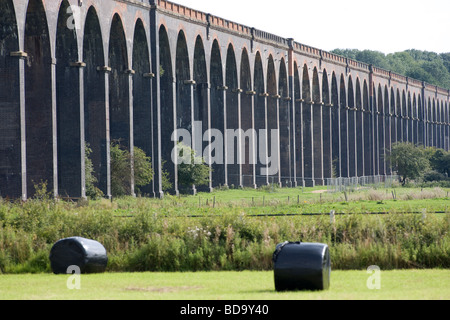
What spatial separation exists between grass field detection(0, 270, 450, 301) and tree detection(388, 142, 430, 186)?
59.3m

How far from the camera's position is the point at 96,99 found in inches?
1766

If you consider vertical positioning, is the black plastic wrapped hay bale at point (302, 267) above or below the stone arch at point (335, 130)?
below

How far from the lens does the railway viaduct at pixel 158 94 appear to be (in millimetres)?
38781

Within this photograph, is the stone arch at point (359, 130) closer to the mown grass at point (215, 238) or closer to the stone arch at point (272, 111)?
the stone arch at point (272, 111)

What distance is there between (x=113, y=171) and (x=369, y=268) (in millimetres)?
29610

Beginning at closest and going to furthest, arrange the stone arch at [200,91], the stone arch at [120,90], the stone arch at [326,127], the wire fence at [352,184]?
the stone arch at [120,90] < the stone arch at [200,91] < the wire fence at [352,184] < the stone arch at [326,127]

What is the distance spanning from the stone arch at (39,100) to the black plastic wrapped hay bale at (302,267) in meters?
25.7

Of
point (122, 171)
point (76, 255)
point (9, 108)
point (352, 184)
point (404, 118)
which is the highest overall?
point (404, 118)

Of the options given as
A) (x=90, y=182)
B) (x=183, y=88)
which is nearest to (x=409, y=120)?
(x=183, y=88)

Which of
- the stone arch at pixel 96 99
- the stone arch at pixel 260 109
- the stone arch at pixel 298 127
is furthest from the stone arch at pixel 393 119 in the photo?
the stone arch at pixel 96 99

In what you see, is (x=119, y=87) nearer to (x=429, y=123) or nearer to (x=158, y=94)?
(x=158, y=94)

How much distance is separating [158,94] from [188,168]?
5764 mm

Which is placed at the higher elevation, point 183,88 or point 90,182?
point 183,88
